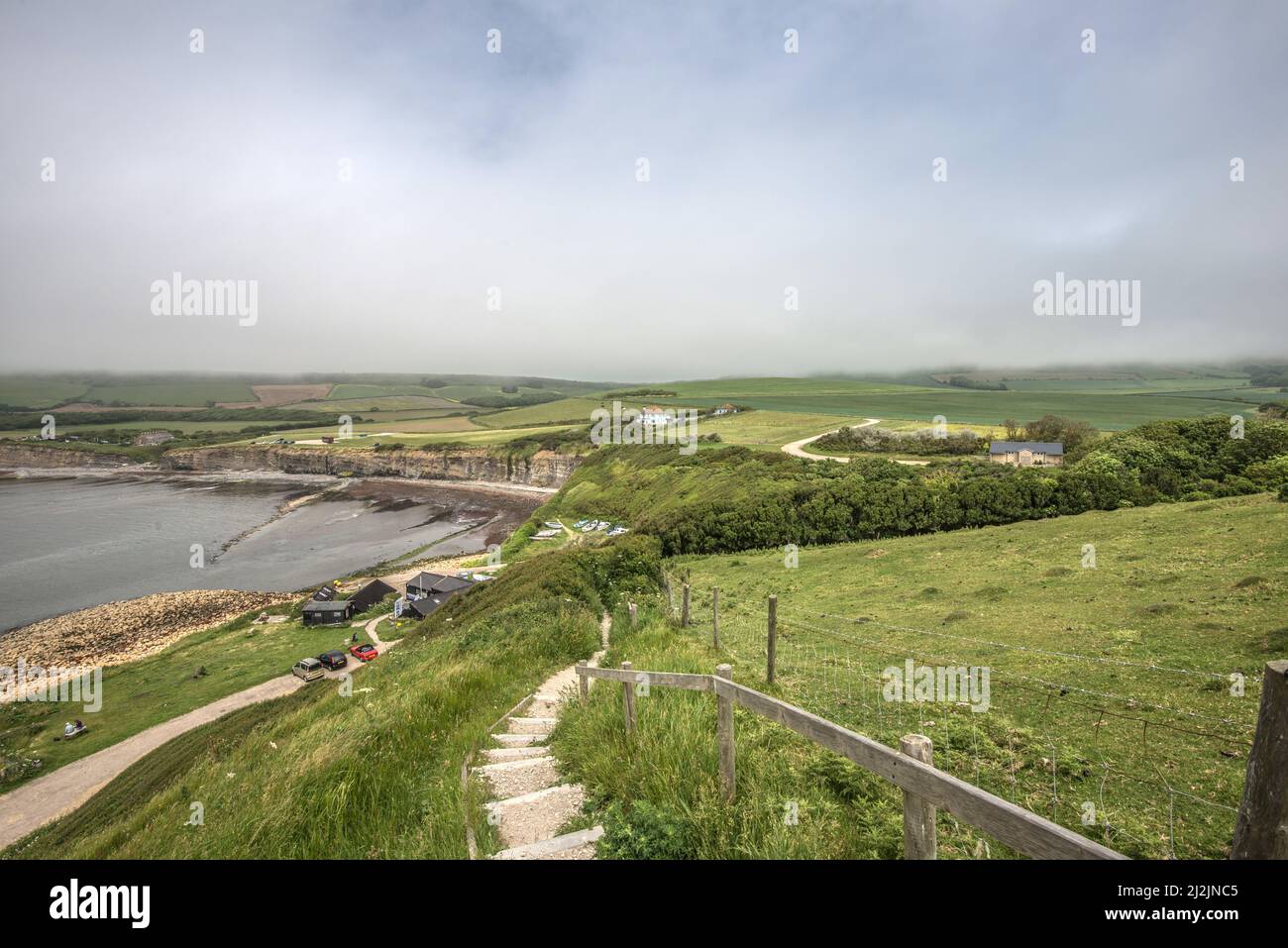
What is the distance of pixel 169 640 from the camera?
4253 cm

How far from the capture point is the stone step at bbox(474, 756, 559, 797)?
268 inches

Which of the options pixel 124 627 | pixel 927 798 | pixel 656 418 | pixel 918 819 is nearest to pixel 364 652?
pixel 124 627

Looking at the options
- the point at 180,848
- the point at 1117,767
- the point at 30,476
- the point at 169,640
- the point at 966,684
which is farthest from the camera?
the point at 30,476

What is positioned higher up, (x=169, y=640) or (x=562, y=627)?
(x=562, y=627)

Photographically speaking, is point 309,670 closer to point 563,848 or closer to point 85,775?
point 85,775

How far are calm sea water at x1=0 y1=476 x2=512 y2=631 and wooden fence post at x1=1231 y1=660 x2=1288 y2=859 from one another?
65.2 meters

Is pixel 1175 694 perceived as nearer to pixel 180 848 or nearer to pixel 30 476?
pixel 180 848

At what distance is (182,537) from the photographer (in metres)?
77.9

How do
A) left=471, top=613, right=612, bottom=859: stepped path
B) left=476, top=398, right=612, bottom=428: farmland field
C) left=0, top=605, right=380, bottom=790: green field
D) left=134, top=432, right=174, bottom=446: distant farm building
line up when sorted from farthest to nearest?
1. left=476, top=398, right=612, bottom=428: farmland field
2. left=134, top=432, right=174, bottom=446: distant farm building
3. left=0, top=605, right=380, bottom=790: green field
4. left=471, top=613, right=612, bottom=859: stepped path

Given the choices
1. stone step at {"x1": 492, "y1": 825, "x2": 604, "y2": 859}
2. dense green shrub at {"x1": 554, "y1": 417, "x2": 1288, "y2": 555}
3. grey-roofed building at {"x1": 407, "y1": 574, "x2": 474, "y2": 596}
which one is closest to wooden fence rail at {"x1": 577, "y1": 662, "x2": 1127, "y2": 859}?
stone step at {"x1": 492, "y1": 825, "x2": 604, "y2": 859}

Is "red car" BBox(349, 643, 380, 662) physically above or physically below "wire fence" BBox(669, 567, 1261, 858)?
below

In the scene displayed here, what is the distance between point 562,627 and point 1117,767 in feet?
37.4

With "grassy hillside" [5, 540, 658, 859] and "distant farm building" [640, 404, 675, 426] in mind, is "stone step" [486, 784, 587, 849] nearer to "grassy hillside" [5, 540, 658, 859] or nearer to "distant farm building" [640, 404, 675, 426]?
"grassy hillside" [5, 540, 658, 859]
